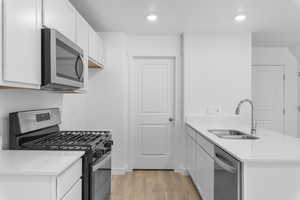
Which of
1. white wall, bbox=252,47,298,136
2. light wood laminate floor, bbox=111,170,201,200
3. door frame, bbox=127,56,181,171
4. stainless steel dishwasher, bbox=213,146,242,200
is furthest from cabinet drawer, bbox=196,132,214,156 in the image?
white wall, bbox=252,47,298,136

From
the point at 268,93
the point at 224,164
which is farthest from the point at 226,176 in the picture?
the point at 268,93

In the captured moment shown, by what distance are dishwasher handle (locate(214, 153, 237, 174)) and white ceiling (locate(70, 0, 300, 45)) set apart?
5.66ft

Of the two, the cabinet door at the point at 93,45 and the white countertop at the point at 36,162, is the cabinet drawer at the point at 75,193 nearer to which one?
the white countertop at the point at 36,162

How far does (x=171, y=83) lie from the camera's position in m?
4.50

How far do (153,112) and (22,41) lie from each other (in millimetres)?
3128

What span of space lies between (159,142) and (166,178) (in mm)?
694

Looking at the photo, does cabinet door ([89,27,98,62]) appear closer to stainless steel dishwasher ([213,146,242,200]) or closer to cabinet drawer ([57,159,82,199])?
cabinet drawer ([57,159,82,199])

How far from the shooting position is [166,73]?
4508 millimetres

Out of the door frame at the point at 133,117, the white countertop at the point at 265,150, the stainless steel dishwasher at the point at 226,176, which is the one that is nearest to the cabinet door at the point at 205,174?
the stainless steel dishwasher at the point at 226,176

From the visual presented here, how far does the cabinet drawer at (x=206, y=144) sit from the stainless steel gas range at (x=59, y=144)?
101 cm

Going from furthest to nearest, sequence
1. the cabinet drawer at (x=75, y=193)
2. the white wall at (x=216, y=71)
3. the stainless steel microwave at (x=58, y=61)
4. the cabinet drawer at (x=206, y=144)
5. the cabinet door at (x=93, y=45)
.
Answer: the white wall at (x=216, y=71) < the cabinet door at (x=93, y=45) < the cabinet drawer at (x=206, y=144) < the stainless steel microwave at (x=58, y=61) < the cabinet drawer at (x=75, y=193)

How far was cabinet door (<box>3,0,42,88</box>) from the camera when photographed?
1.43m

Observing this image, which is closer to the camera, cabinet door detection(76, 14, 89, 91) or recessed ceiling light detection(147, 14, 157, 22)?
cabinet door detection(76, 14, 89, 91)

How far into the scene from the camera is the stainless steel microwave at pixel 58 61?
182cm
